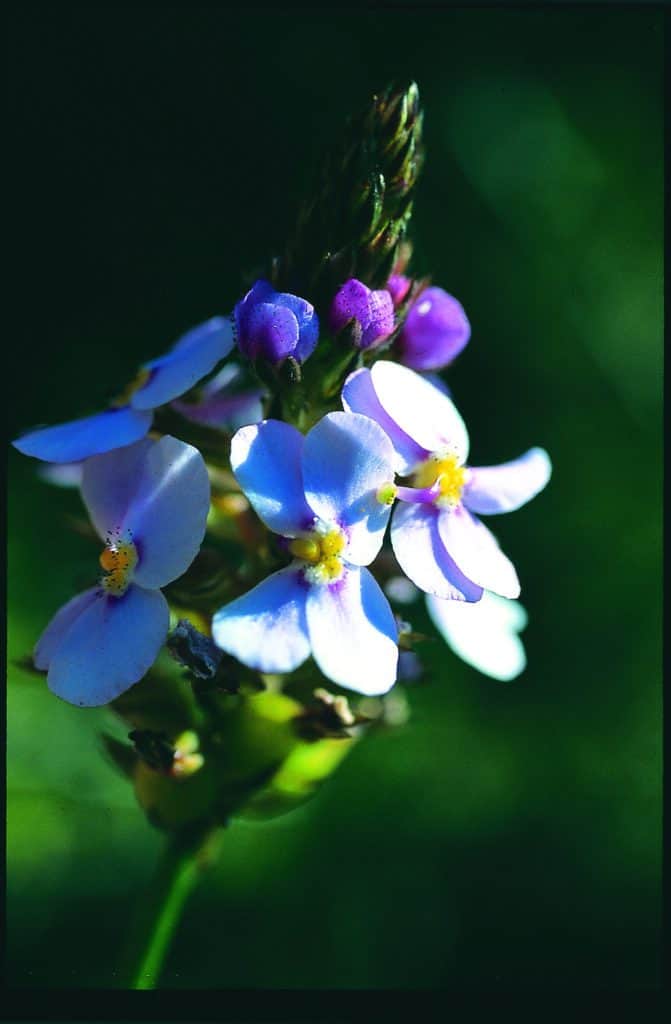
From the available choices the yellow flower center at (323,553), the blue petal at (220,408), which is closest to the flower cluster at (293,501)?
the yellow flower center at (323,553)

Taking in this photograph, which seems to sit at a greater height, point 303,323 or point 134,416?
point 303,323

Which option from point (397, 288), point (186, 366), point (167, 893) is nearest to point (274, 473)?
point (186, 366)

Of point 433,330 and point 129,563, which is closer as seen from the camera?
point 129,563

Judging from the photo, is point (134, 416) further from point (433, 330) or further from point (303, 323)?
point (433, 330)

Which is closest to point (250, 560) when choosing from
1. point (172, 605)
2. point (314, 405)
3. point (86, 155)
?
point (172, 605)

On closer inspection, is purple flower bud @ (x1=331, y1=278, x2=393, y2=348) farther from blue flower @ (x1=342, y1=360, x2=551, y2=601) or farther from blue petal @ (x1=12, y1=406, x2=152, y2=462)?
blue petal @ (x1=12, y1=406, x2=152, y2=462)

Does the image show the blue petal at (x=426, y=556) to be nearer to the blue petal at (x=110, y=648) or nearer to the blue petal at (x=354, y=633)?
the blue petal at (x=354, y=633)

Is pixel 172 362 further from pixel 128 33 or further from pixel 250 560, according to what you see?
pixel 128 33
